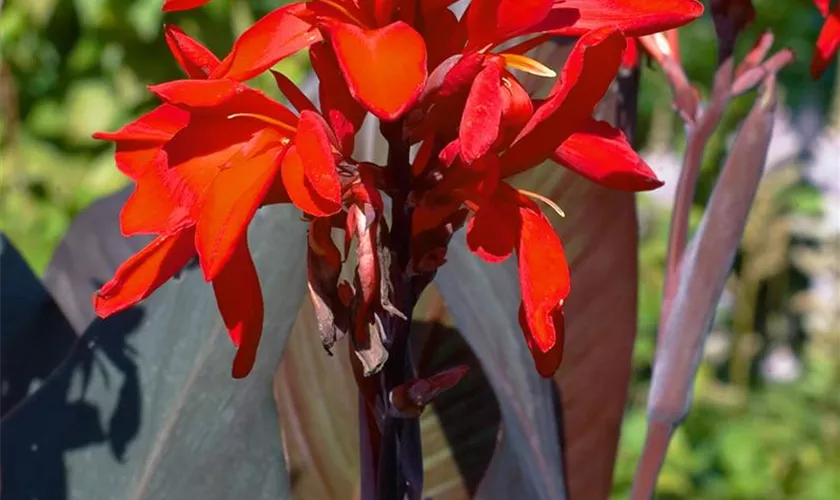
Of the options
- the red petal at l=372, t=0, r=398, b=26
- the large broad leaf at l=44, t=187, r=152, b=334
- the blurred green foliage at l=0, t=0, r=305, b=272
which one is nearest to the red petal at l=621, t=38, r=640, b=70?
the red petal at l=372, t=0, r=398, b=26

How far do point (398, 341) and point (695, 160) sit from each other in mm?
263

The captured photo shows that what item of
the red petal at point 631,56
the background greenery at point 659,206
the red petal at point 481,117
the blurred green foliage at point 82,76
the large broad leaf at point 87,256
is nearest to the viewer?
the red petal at point 481,117

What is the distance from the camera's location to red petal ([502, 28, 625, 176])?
0.92ft

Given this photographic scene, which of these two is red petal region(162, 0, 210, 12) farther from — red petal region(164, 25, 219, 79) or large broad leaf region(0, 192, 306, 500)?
large broad leaf region(0, 192, 306, 500)

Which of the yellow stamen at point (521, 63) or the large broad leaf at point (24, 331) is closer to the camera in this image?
the yellow stamen at point (521, 63)

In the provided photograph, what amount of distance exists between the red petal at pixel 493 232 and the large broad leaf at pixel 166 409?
0.67 feet

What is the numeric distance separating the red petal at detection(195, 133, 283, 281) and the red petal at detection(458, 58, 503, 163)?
59 mm

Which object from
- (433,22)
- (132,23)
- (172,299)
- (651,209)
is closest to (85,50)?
(132,23)

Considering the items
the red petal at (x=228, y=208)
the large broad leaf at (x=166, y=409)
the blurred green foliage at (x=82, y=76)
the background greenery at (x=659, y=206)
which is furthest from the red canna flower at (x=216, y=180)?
the blurred green foliage at (x=82, y=76)

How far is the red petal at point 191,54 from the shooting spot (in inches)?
12.7

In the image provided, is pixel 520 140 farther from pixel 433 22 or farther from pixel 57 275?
pixel 57 275

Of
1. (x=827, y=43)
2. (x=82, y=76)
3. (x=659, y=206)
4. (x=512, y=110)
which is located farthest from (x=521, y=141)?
(x=82, y=76)

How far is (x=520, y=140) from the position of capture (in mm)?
297

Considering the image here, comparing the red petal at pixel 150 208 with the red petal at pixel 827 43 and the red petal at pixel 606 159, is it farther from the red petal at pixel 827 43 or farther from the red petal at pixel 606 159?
the red petal at pixel 827 43
